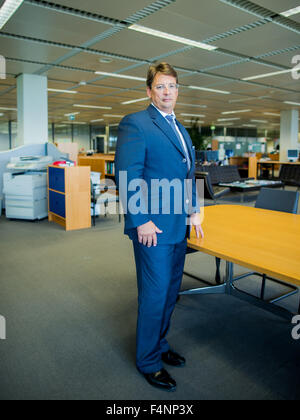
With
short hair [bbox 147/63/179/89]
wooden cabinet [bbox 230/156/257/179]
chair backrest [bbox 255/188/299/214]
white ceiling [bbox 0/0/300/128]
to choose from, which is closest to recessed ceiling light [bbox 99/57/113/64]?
white ceiling [bbox 0/0/300/128]

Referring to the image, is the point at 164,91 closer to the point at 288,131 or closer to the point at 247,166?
the point at 247,166

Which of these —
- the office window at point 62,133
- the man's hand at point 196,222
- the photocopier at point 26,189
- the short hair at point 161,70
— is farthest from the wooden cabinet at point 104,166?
the office window at point 62,133

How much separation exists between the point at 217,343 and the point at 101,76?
6.20 metres

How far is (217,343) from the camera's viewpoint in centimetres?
223

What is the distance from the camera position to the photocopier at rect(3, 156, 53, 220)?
587 cm

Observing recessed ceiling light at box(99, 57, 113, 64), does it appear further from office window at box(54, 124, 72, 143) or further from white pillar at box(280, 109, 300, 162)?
office window at box(54, 124, 72, 143)

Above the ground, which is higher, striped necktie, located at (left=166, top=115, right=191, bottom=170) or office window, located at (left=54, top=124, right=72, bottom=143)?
office window, located at (left=54, top=124, right=72, bottom=143)

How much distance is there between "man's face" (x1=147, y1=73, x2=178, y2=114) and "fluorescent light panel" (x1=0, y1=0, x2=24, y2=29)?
109 inches

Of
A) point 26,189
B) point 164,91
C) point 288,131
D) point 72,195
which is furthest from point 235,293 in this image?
point 288,131

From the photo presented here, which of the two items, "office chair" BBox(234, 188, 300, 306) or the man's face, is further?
"office chair" BBox(234, 188, 300, 306)

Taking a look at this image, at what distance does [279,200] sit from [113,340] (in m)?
1.84

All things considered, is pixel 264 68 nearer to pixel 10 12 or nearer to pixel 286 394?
pixel 10 12

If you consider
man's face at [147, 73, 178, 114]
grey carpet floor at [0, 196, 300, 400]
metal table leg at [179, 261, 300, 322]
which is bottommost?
grey carpet floor at [0, 196, 300, 400]

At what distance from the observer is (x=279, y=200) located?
2.91m
